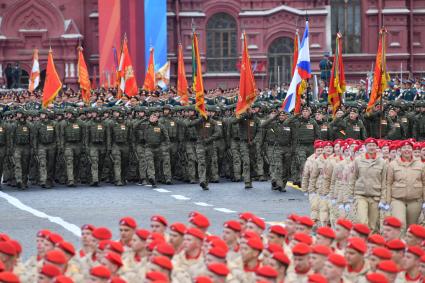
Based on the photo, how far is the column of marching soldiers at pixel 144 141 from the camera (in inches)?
1172

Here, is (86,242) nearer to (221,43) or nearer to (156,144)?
(156,144)

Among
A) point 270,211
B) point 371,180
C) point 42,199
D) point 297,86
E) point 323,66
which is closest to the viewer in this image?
point 371,180

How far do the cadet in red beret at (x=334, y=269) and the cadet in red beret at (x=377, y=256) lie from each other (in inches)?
26.5

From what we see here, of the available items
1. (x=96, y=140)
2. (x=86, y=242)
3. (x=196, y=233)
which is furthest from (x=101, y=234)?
(x=96, y=140)

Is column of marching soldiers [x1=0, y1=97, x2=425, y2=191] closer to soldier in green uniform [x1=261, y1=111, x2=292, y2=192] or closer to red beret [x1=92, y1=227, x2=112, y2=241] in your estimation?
soldier in green uniform [x1=261, y1=111, x2=292, y2=192]

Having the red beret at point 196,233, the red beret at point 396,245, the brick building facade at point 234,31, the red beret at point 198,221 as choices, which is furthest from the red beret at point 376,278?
the brick building facade at point 234,31

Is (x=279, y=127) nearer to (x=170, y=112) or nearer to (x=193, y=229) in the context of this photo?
(x=170, y=112)

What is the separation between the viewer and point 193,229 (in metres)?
13.2

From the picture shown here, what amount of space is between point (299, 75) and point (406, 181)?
1038 cm

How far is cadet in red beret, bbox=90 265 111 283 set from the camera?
11039 millimetres

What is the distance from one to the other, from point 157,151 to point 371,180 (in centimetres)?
1147

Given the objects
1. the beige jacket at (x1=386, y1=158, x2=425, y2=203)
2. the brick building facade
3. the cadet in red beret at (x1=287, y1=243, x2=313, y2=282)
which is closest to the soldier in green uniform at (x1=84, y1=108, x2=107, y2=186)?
→ the beige jacket at (x1=386, y1=158, x2=425, y2=203)

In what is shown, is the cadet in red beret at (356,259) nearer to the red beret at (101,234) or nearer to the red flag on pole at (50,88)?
the red beret at (101,234)

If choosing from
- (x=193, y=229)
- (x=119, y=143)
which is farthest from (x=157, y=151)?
(x=193, y=229)
